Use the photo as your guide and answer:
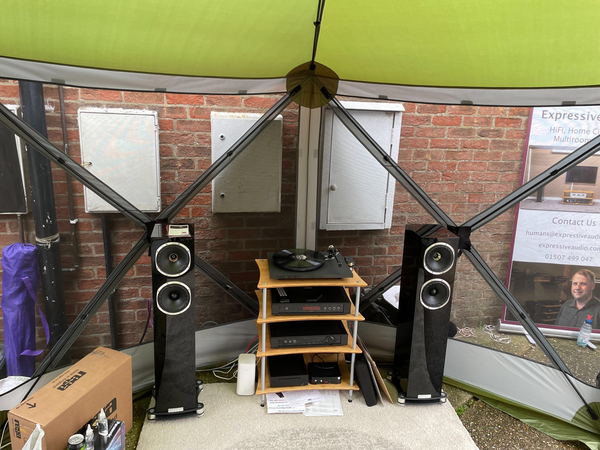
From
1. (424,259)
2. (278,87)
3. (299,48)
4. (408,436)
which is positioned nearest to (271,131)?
(278,87)

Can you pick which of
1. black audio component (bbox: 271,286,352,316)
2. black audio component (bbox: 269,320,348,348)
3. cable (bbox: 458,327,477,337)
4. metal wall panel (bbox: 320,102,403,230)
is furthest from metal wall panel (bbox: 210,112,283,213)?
cable (bbox: 458,327,477,337)

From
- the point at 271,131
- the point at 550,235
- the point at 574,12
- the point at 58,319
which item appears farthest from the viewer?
the point at 550,235

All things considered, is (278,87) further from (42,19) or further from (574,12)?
(574,12)

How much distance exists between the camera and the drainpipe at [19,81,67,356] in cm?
181

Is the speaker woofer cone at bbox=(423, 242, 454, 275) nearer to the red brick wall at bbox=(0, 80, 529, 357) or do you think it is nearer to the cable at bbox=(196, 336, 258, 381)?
the red brick wall at bbox=(0, 80, 529, 357)

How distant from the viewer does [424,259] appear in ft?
6.27

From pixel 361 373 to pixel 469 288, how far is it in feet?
2.86

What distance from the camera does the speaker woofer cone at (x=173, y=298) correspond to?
1.78 meters

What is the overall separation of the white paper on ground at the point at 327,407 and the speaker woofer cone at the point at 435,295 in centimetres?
72

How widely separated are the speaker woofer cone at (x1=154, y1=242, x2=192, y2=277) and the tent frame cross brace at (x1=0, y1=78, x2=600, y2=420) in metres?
0.31

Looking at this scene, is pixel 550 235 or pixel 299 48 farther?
pixel 550 235

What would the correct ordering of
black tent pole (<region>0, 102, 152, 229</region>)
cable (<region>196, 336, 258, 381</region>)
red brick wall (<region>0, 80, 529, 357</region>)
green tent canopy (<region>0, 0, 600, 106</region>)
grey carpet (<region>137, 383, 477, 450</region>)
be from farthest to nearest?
cable (<region>196, 336, 258, 381</region>)
red brick wall (<region>0, 80, 529, 357</region>)
grey carpet (<region>137, 383, 477, 450</region>)
black tent pole (<region>0, 102, 152, 229</region>)
green tent canopy (<region>0, 0, 600, 106</region>)

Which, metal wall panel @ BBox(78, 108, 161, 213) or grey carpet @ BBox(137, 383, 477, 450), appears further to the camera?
metal wall panel @ BBox(78, 108, 161, 213)

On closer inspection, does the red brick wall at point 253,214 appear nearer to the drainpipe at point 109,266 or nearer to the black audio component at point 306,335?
the drainpipe at point 109,266
